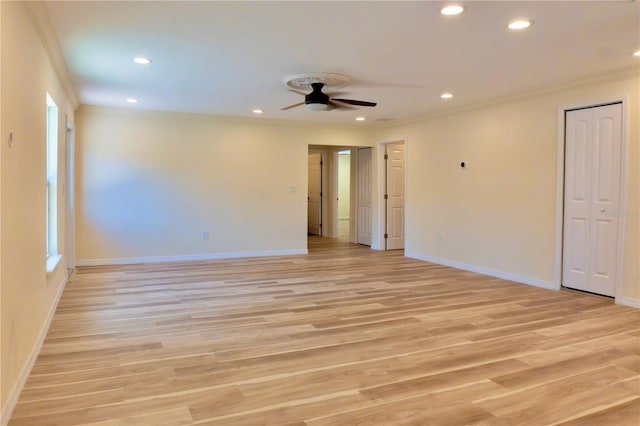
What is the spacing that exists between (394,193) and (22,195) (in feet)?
22.5

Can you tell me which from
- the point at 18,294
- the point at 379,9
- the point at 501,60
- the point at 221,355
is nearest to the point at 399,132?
the point at 501,60

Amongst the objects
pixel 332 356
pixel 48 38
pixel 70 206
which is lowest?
pixel 332 356

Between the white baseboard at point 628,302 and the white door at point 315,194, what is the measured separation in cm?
719

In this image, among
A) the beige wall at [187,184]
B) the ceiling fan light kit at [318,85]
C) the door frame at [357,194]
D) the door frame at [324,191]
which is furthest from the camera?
the door frame at [324,191]

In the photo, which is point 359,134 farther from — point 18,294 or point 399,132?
point 18,294

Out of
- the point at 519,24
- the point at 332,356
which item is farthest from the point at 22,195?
the point at 519,24

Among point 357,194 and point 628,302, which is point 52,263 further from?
point 357,194

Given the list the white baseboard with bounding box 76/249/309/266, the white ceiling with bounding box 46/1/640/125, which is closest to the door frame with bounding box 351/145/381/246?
the white baseboard with bounding box 76/249/309/266

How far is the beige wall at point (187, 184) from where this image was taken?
677 centimetres

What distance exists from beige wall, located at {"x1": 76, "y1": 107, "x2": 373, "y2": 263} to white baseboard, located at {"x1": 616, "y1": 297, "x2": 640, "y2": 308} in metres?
5.02

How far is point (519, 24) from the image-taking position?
3277 mm

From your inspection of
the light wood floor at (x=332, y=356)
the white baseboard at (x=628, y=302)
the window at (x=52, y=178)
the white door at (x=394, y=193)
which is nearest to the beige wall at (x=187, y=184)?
the white door at (x=394, y=193)

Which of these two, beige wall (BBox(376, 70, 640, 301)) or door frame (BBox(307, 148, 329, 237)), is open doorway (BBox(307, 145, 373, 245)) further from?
beige wall (BBox(376, 70, 640, 301))

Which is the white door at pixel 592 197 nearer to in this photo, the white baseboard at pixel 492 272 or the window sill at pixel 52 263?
the white baseboard at pixel 492 272
